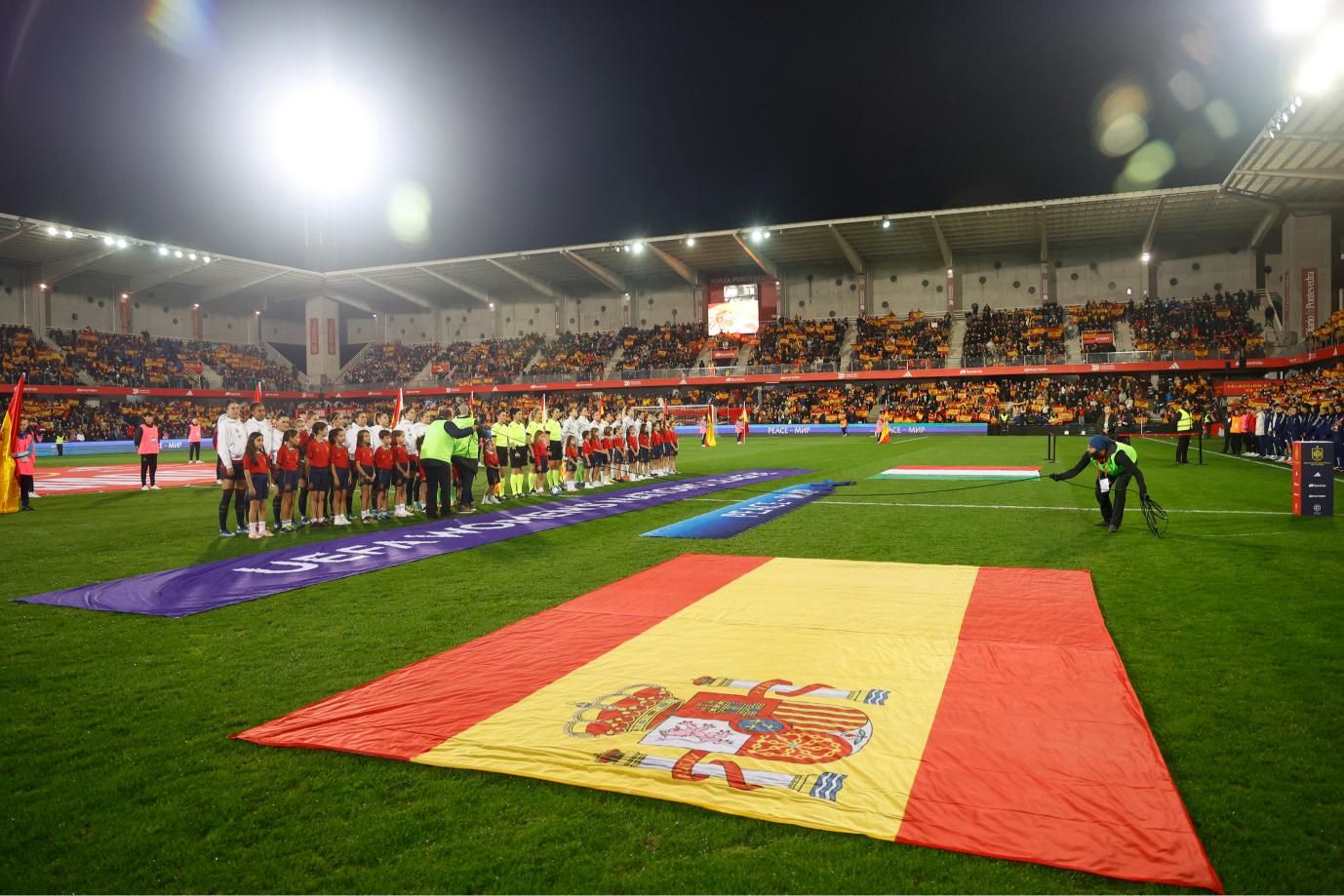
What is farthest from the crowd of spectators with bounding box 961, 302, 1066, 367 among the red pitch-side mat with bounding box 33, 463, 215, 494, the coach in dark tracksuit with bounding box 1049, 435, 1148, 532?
the red pitch-side mat with bounding box 33, 463, 215, 494

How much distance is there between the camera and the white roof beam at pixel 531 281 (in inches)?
2149

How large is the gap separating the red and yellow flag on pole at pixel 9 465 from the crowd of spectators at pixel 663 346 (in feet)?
132

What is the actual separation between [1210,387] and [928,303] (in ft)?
58.1

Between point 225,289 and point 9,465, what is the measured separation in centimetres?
4947

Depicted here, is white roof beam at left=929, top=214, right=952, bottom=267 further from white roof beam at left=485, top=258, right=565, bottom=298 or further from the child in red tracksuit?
the child in red tracksuit

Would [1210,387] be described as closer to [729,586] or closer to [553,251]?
[553,251]

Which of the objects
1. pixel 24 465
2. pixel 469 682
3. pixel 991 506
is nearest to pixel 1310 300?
pixel 991 506

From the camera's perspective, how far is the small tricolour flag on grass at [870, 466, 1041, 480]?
18.1 meters

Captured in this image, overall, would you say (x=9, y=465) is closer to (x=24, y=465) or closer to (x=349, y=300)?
(x=24, y=465)

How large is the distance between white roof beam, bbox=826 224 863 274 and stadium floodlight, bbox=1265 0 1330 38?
24.1 meters

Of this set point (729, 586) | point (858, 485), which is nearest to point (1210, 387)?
point (858, 485)

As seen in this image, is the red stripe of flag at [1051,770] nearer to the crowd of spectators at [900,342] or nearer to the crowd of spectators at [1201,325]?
the crowd of spectators at [1201,325]

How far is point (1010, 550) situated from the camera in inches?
353

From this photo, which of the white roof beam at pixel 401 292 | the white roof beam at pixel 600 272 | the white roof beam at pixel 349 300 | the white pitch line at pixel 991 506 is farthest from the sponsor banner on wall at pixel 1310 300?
the white roof beam at pixel 349 300
